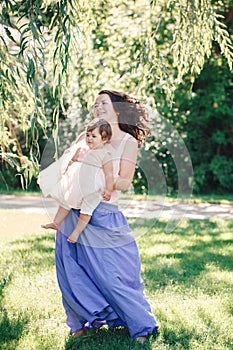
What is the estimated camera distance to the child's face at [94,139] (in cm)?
302

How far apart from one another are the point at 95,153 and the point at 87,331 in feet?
3.45

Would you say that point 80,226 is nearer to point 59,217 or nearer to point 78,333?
point 59,217

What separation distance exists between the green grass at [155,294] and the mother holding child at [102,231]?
0.16m

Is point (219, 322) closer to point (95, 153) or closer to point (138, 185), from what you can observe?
point (95, 153)

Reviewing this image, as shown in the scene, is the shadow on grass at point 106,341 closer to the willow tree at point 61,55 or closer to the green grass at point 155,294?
the green grass at point 155,294

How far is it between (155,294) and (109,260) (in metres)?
1.08

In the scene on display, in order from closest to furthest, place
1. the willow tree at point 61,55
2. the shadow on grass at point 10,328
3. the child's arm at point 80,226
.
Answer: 1. the willow tree at point 61,55
2. the child's arm at point 80,226
3. the shadow on grass at point 10,328

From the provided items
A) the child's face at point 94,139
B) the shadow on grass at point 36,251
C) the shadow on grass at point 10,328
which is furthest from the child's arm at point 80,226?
the shadow on grass at point 36,251

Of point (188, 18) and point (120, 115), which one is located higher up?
point (188, 18)

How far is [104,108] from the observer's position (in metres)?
3.14

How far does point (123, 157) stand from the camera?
10.1 feet

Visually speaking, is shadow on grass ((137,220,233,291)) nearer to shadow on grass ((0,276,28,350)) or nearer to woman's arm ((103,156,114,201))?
shadow on grass ((0,276,28,350))

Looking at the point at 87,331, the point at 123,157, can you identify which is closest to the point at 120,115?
the point at 123,157

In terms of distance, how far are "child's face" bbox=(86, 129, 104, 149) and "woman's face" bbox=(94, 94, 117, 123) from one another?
14 centimetres
